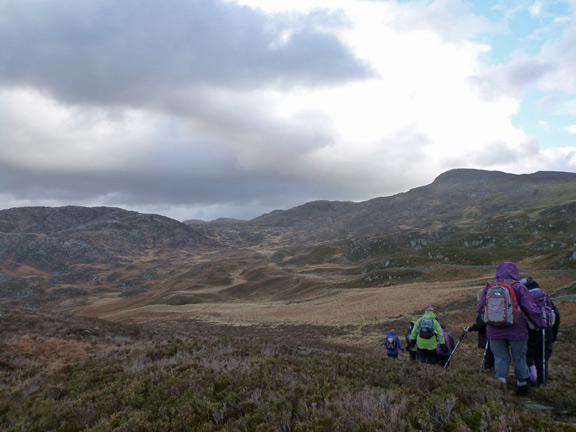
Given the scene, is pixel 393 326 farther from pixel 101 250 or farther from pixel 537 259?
pixel 101 250

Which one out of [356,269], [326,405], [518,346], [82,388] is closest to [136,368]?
[82,388]

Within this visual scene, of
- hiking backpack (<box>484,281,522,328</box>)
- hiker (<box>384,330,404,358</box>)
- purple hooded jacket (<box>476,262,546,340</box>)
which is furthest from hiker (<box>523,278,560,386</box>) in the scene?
hiker (<box>384,330,404,358</box>)

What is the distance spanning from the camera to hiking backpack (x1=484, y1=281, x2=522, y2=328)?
670 cm

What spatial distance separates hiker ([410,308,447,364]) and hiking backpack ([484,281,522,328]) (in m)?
2.76

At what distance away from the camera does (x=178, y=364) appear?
9633 mm

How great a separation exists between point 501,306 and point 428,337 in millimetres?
3414

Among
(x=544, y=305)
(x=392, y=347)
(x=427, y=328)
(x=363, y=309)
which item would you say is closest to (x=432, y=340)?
(x=427, y=328)

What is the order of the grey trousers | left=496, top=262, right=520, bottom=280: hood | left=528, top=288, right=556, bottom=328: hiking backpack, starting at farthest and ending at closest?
1. left=528, top=288, right=556, bottom=328: hiking backpack
2. left=496, top=262, right=520, bottom=280: hood
3. the grey trousers

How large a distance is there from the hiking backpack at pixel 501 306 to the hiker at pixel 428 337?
276 cm

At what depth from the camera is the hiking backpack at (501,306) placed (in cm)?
670

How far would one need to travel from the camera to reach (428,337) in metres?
9.62

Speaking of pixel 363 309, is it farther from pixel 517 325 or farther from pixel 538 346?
pixel 517 325

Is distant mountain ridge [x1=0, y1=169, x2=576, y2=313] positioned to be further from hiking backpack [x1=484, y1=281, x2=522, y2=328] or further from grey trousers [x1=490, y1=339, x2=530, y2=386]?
hiking backpack [x1=484, y1=281, x2=522, y2=328]

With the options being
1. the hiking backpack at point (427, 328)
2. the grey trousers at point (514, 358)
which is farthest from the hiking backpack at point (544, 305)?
the hiking backpack at point (427, 328)
